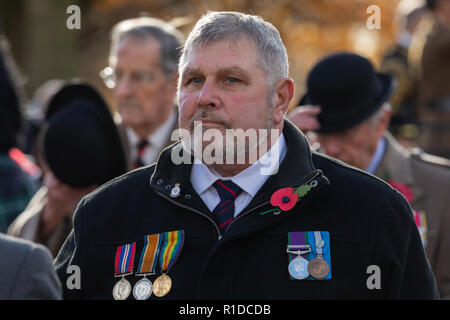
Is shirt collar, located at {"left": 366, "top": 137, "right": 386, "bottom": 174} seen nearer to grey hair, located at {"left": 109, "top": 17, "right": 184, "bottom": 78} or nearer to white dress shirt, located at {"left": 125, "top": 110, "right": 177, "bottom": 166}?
white dress shirt, located at {"left": 125, "top": 110, "right": 177, "bottom": 166}

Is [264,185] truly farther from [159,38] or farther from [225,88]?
[159,38]

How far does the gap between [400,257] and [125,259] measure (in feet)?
3.60

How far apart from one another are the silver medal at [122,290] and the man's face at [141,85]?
104 inches

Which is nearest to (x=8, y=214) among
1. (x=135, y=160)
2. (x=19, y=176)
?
(x=19, y=176)

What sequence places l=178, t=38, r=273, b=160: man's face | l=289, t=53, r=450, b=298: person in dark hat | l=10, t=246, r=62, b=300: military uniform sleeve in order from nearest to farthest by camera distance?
l=10, t=246, r=62, b=300: military uniform sleeve, l=178, t=38, r=273, b=160: man's face, l=289, t=53, r=450, b=298: person in dark hat

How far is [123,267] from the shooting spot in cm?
386

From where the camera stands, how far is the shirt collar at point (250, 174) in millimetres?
3930

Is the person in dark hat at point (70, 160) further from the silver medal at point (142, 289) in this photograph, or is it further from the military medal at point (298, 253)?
the military medal at point (298, 253)

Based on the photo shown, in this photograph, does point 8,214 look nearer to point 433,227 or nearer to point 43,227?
point 43,227

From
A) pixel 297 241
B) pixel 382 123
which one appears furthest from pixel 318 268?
pixel 382 123

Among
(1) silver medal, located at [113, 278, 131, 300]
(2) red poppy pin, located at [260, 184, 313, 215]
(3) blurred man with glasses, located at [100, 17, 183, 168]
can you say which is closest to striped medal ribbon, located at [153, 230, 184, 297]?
(1) silver medal, located at [113, 278, 131, 300]

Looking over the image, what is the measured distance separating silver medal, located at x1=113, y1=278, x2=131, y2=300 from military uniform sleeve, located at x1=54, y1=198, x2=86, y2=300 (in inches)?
7.2

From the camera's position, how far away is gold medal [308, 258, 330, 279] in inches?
144

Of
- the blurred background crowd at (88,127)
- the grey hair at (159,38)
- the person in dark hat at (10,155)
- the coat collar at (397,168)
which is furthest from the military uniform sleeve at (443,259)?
the person in dark hat at (10,155)
